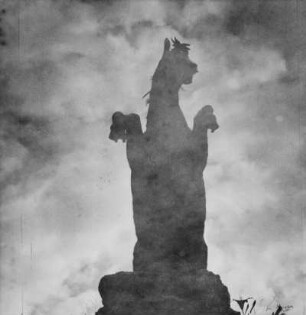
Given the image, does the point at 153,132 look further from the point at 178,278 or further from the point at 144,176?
the point at 178,278

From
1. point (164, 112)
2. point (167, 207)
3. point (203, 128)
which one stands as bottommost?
point (167, 207)

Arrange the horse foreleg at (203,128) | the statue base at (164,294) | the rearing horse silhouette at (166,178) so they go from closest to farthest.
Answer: the statue base at (164,294), the rearing horse silhouette at (166,178), the horse foreleg at (203,128)

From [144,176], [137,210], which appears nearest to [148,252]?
[137,210]

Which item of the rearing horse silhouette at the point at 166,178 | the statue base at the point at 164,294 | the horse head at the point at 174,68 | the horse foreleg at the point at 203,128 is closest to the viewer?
the statue base at the point at 164,294

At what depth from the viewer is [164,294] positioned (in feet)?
22.6

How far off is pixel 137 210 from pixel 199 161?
3.90 feet

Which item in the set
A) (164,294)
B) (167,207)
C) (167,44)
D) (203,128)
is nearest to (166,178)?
(167,207)

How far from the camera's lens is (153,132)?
318 inches

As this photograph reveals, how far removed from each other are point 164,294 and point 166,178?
1.76 m

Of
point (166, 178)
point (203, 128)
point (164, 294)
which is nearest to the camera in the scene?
point (164, 294)

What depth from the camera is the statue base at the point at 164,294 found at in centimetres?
680

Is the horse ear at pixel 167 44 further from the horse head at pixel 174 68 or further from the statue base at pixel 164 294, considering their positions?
the statue base at pixel 164 294

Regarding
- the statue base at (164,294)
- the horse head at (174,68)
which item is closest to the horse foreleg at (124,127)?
the horse head at (174,68)

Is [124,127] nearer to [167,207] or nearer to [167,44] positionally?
[167,207]
